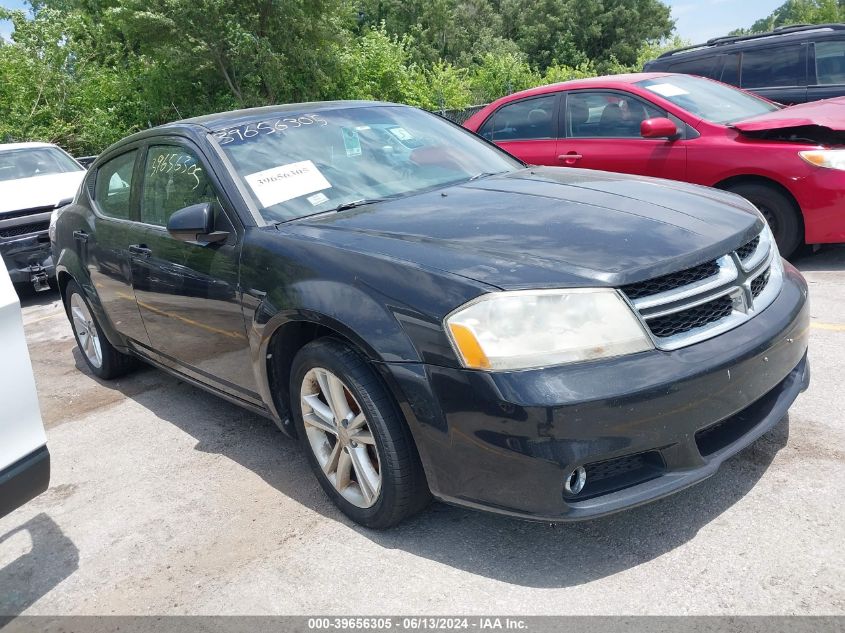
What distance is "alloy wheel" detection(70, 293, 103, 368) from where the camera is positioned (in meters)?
5.00

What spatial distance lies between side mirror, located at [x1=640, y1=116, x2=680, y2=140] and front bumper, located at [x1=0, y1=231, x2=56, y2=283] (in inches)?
228

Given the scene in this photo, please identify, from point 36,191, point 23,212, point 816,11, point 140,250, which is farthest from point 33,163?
point 816,11

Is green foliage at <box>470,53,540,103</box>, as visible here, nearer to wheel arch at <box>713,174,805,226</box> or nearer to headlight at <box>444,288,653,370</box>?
wheel arch at <box>713,174,805,226</box>

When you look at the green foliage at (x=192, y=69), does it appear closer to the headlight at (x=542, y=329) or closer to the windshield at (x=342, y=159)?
the windshield at (x=342, y=159)

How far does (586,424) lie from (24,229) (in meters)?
7.47

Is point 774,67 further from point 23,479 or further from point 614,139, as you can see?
point 23,479

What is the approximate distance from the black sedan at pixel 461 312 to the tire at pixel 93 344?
1.23 metres

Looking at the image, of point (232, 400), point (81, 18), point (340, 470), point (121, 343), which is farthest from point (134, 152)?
point (81, 18)

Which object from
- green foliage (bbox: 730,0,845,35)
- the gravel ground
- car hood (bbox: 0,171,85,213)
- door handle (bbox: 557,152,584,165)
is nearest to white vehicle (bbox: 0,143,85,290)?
car hood (bbox: 0,171,85,213)

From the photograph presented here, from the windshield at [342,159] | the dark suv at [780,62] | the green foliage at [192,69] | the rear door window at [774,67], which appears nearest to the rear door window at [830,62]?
the dark suv at [780,62]

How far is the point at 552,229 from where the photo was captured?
2.70 metres

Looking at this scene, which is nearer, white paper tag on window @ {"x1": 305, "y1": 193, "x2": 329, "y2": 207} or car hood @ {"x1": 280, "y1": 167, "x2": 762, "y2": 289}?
car hood @ {"x1": 280, "y1": 167, "x2": 762, "y2": 289}

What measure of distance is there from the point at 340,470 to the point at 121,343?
2341 mm

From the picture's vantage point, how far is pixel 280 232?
3.06 meters
